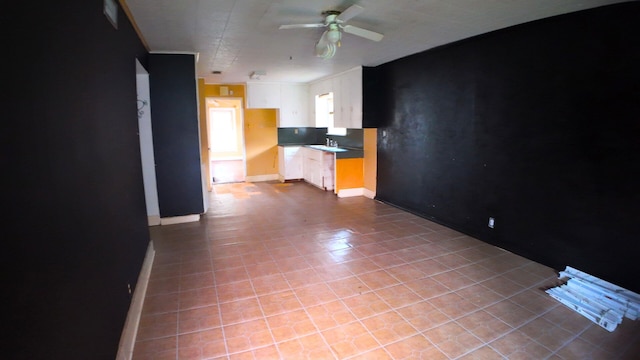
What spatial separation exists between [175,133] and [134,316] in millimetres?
2907

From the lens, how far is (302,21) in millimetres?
3242

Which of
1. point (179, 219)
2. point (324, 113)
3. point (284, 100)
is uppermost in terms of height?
point (284, 100)

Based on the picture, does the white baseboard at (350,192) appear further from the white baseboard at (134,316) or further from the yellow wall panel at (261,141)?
the white baseboard at (134,316)

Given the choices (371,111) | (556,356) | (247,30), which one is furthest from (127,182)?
(371,111)

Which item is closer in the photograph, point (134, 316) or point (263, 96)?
point (134, 316)

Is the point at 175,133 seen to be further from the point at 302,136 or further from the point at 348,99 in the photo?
the point at 302,136

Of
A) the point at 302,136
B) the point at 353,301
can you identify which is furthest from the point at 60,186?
the point at 302,136

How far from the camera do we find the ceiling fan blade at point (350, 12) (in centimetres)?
269

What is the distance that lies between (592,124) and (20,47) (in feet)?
12.4

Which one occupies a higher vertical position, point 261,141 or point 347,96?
point 347,96

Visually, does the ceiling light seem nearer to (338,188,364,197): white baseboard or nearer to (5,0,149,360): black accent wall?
(338,188,364,197): white baseboard

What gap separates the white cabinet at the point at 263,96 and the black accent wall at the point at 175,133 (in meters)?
3.01

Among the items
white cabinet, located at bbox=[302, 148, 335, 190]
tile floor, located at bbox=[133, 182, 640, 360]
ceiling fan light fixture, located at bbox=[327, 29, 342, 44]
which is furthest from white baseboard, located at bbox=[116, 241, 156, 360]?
white cabinet, located at bbox=[302, 148, 335, 190]

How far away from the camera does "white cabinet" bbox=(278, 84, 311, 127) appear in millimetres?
7969
